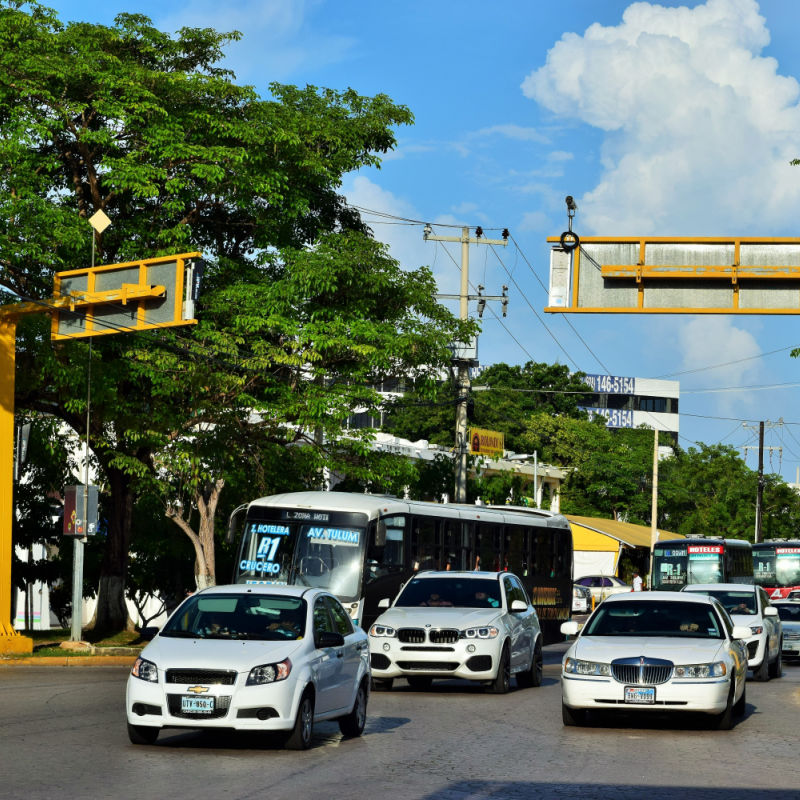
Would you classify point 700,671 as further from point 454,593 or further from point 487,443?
point 487,443

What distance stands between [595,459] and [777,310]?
74475 mm

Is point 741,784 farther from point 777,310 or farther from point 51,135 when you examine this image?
point 51,135

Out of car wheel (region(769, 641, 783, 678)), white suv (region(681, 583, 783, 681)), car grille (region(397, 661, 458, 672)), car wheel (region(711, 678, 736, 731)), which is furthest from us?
car wheel (region(769, 641, 783, 678))

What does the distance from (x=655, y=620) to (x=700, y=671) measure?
4.97 feet

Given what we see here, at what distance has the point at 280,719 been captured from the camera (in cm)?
1270

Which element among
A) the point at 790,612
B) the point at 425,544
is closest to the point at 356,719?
the point at 425,544

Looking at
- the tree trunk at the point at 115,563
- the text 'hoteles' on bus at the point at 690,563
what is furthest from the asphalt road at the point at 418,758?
the text 'hoteles' on bus at the point at 690,563

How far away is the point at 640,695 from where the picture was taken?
50.8 ft

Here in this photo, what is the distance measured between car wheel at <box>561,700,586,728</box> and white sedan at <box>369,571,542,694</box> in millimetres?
4353

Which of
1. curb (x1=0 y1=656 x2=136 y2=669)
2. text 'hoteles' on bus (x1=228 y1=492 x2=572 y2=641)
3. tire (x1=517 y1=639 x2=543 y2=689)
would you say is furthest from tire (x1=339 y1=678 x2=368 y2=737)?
curb (x1=0 y1=656 x2=136 y2=669)

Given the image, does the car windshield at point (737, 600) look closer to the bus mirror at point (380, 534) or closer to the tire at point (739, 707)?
the bus mirror at point (380, 534)

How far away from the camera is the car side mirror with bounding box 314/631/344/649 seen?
1356 cm

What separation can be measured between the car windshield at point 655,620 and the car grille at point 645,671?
1.16 m

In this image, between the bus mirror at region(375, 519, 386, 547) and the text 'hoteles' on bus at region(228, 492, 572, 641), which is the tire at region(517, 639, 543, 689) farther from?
the bus mirror at region(375, 519, 386, 547)
